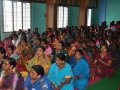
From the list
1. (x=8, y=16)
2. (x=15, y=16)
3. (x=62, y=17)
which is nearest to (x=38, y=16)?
(x=15, y=16)

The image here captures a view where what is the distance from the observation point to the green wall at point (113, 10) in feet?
58.1

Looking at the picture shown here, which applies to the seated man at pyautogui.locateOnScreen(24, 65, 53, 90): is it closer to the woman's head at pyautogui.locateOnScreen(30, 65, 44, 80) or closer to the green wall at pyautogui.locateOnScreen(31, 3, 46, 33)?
the woman's head at pyautogui.locateOnScreen(30, 65, 44, 80)

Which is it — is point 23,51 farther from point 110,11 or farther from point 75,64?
point 110,11

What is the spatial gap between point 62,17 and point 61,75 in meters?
11.0

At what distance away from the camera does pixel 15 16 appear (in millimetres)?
10805

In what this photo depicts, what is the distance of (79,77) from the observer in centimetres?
482

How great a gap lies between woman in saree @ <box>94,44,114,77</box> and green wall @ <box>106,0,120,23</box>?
11.7 m

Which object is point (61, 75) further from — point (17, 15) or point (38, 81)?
point (17, 15)

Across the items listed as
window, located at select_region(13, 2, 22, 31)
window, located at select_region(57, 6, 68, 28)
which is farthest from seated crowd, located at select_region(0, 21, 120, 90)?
window, located at select_region(57, 6, 68, 28)

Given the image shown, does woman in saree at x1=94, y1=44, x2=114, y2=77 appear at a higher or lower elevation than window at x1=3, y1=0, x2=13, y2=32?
lower

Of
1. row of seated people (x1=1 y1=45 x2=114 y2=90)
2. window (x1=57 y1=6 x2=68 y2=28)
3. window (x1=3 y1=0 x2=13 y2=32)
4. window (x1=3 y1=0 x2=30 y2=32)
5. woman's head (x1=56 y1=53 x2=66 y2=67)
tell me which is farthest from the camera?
window (x1=57 y1=6 x2=68 y2=28)

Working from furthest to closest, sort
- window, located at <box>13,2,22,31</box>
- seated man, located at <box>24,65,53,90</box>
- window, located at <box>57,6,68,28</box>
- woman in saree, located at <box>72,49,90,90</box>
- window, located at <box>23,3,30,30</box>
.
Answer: window, located at <box>57,6,68,28</box>
window, located at <box>23,3,30,30</box>
window, located at <box>13,2,22,31</box>
woman in saree, located at <box>72,49,90,90</box>
seated man, located at <box>24,65,53,90</box>

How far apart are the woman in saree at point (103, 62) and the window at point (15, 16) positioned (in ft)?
16.4

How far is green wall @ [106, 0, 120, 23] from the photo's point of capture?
17703 millimetres
